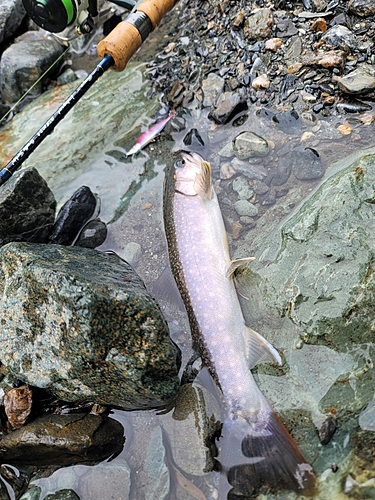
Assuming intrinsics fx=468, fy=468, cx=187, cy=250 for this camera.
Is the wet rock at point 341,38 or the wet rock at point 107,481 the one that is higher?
the wet rock at point 341,38

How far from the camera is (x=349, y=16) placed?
4.72 m

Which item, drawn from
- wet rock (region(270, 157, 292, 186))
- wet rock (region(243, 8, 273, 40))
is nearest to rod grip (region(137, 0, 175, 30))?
wet rock (region(243, 8, 273, 40))

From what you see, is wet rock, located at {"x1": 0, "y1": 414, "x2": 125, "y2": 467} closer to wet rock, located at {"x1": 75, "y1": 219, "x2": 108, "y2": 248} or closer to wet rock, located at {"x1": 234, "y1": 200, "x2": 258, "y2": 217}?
wet rock, located at {"x1": 75, "y1": 219, "x2": 108, "y2": 248}

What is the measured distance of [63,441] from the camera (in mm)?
3389

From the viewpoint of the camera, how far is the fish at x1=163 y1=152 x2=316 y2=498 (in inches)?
121

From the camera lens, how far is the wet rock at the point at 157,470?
3.39m

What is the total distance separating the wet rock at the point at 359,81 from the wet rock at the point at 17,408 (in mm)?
3871

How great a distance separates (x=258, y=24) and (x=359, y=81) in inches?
55.1

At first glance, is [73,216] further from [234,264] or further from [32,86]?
[32,86]

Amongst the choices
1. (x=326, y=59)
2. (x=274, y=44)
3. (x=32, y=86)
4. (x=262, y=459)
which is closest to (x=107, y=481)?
(x=262, y=459)

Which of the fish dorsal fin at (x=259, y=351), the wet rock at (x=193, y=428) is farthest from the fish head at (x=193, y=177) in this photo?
the wet rock at (x=193, y=428)

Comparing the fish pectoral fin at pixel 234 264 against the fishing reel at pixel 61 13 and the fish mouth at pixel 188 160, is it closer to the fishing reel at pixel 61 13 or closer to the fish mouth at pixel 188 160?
the fish mouth at pixel 188 160

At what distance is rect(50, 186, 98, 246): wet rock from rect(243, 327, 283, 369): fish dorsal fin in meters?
1.99

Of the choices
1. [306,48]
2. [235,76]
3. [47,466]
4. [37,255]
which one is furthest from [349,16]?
[47,466]
